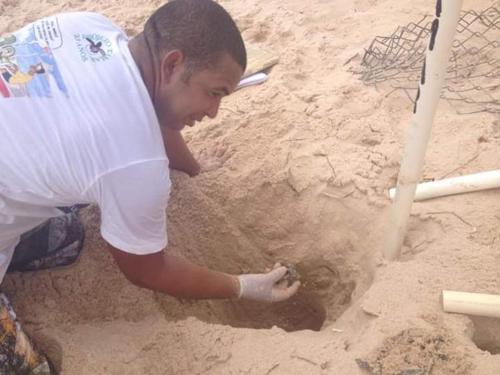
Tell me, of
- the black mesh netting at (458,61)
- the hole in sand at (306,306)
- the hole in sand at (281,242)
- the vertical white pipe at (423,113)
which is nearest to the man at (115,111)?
the vertical white pipe at (423,113)

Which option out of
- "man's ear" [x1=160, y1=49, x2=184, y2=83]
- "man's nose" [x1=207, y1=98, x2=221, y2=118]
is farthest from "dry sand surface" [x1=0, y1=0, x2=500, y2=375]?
"man's ear" [x1=160, y1=49, x2=184, y2=83]

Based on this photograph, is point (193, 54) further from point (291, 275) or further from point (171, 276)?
point (291, 275)

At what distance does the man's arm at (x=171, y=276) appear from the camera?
1495 millimetres

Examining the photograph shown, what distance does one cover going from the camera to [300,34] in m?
3.20

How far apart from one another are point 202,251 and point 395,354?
0.91 meters

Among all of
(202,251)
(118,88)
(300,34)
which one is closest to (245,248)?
(202,251)

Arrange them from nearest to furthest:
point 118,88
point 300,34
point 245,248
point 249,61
Answer: point 118,88 → point 245,248 → point 249,61 → point 300,34

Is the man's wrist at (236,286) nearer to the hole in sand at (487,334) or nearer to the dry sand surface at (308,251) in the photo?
the dry sand surface at (308,251)

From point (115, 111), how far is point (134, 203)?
9.1 inches

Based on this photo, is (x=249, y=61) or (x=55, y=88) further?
(x=249, y=61)

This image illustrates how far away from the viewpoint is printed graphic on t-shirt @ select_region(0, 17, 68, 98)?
4.50 feet

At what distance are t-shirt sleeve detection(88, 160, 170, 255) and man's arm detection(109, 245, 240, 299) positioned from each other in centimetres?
5

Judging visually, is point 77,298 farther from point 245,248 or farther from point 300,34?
point 300,34

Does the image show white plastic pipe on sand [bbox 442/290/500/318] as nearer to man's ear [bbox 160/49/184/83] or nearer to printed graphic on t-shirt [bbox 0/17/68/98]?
man's ear [bbox 160/49/184/83]
